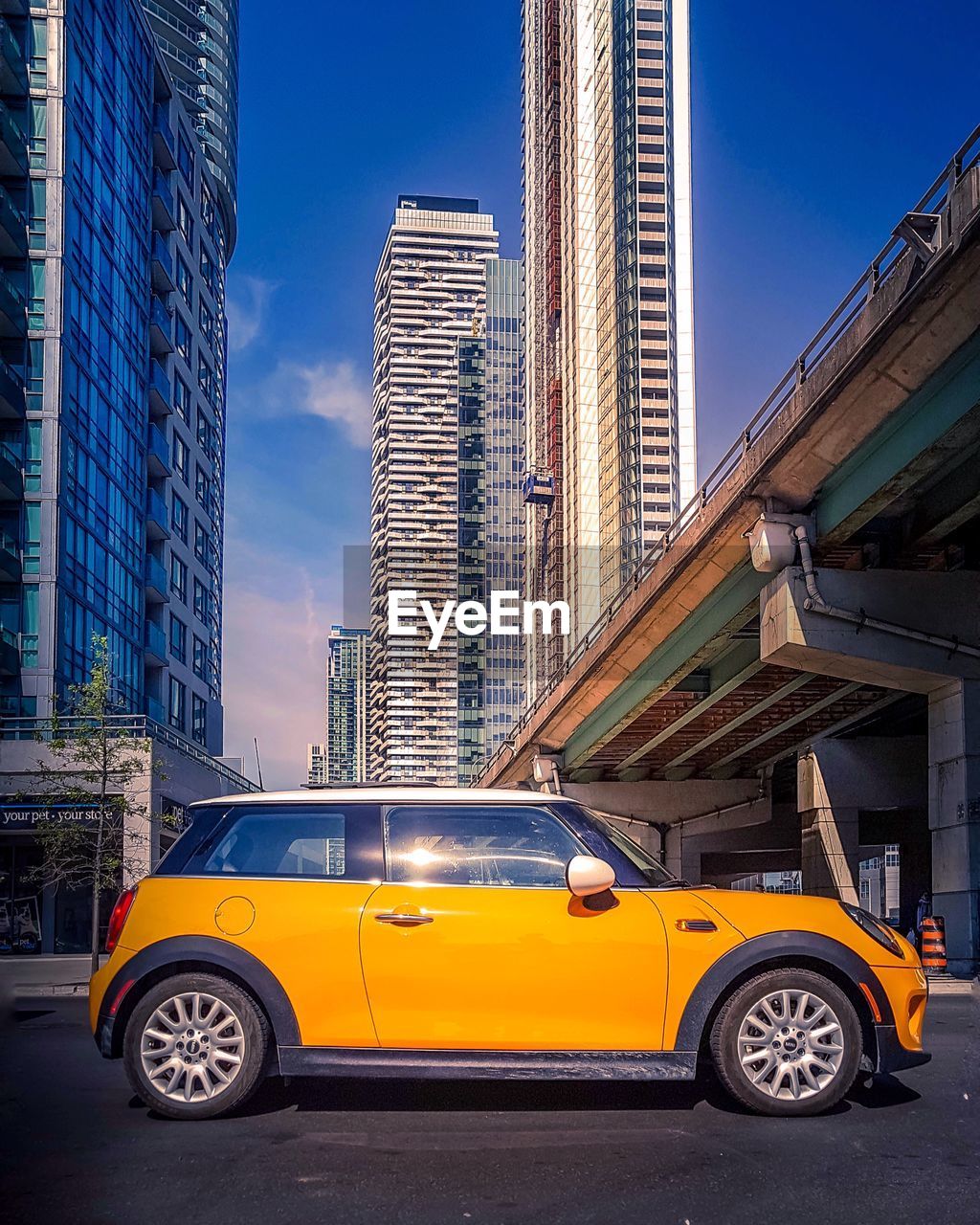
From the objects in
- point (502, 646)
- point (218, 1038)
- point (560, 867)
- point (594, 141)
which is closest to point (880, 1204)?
point (560, 867)

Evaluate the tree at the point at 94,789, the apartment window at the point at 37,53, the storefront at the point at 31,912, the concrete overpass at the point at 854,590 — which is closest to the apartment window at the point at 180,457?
the apartment window at the point at 37,53

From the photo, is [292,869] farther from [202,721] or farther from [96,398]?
[202,721]

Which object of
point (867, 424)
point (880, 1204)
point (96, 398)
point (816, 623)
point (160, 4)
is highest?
point (160, 4)

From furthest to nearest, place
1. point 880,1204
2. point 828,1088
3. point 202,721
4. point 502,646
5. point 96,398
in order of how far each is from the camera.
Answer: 1. point 502,646
2. point 202,721
3. point 96,398
4. point 828,1088
5. point 880,1204

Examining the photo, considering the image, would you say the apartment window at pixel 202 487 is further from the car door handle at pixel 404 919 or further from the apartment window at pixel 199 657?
the car door handle at pixel 404 919

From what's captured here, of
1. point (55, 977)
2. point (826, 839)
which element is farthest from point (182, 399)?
point (55, 977)

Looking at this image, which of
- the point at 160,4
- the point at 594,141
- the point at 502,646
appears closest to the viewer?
the point at 160,4

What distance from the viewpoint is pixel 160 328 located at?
176 feet

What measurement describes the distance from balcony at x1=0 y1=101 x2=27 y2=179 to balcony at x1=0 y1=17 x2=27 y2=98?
66 cm

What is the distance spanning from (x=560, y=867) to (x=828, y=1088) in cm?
156

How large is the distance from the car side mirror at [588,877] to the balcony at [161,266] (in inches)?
2007

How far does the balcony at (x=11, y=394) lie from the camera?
38.1 m

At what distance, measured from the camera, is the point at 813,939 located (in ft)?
20.0

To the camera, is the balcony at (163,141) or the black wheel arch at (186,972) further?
the balcony at (163,141)
